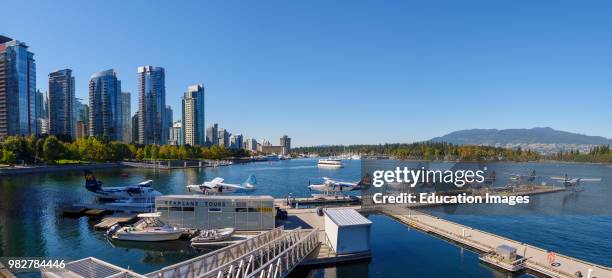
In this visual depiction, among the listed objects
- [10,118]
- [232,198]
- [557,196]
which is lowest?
[557,196]

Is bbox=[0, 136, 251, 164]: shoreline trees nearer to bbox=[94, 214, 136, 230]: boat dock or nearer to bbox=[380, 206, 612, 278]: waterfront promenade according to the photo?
bbox=[94, 214, 136, 230]: boat dock

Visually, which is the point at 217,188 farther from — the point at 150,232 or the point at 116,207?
the point at 150,232

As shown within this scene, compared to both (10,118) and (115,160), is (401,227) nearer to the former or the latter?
(115,160)

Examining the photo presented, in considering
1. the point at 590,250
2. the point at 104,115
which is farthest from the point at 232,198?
the point at 104,115

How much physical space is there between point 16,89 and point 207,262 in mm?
165412

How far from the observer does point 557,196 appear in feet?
213

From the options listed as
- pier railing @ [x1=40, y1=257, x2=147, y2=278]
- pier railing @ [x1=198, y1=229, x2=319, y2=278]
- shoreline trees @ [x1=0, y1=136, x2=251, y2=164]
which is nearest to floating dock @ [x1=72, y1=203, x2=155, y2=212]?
pier railing @ [x1=198, y1=229, x2=319, y2=278]

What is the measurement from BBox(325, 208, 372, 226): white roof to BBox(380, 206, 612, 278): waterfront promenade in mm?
10340

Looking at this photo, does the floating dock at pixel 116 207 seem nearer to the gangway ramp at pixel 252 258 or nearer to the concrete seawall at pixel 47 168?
the gangway ramp at pixel 252 258

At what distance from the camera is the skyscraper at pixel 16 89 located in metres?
137

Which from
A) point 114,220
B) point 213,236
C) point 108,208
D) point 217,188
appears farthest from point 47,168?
point 213,236

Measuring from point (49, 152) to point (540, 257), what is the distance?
4889 inches

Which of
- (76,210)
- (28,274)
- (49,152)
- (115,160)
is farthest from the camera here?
(115,160)

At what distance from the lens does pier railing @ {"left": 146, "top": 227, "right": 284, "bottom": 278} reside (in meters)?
16.8
